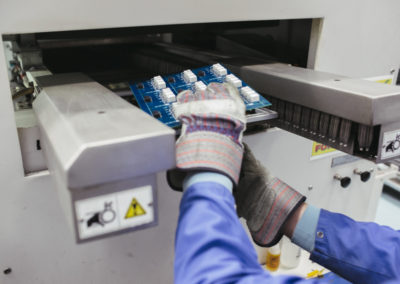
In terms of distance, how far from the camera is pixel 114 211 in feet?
1.69

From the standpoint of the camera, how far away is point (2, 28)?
2.17 feet

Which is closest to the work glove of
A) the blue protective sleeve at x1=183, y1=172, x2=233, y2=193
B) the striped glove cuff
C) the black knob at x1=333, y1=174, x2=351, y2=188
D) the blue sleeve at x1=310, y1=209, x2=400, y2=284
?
the blue protective sleeve at x1=183, y1=172, x2=233, y2=193

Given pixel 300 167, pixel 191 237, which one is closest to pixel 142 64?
pixel 300 167

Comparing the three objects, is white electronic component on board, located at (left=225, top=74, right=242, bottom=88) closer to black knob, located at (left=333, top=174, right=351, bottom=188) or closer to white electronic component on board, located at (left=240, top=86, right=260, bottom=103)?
white electronic component on board, located at (left=240, top=86, right=260, bottom=103)

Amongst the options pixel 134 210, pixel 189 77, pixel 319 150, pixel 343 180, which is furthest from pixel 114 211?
pixel 343 180

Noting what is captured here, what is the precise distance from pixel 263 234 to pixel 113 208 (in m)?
0.49

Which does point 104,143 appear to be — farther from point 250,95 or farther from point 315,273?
point 315,273

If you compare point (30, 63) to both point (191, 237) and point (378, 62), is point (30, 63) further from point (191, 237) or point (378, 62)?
point (378, 62)

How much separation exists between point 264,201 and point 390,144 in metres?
0.30

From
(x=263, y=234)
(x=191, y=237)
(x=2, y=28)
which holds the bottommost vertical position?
(x=263, y=234)

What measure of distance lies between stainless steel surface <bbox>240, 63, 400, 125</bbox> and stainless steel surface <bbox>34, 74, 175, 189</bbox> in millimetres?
379

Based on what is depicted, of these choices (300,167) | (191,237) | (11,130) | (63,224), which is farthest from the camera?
(300,167)

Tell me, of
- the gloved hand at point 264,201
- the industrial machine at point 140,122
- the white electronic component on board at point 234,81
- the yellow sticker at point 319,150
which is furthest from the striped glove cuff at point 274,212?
the yellow sticker at point 319,150

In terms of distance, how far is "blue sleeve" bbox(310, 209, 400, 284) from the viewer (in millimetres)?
846
